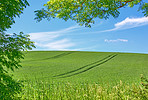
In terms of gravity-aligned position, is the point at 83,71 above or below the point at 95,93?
below

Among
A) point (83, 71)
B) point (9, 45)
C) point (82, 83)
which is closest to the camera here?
point (9, 45)

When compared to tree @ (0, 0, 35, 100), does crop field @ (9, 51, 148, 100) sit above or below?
below

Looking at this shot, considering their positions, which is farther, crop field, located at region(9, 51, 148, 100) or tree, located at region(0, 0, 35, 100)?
crop field, located at region(9, 51, 148, 100)

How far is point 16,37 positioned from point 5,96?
2143mm

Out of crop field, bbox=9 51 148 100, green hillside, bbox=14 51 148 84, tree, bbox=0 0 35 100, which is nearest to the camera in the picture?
tree, bbox=0 0 35 100

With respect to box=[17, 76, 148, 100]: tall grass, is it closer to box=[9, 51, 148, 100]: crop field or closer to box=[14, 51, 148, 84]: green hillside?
box=[9, 51, 148, 100]: crop field

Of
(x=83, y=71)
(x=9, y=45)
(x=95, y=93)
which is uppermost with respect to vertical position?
(x=9, y=45)

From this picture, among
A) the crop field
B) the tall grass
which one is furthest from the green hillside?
the tall grass

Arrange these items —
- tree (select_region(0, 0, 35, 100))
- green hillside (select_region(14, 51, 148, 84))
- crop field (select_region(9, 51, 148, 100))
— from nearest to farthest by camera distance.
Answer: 1. tree (select_region(0, 0, 35, 100))
2. crop field (select_region(9, 51, 148, 100))
3. green hillside (select_region(14, 51, 148, 84))

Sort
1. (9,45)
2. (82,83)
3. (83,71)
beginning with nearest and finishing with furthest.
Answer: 1. (9,45)
2. (82,83)
3. (83,71)

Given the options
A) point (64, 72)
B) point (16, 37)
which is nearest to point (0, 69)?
point (16, 37)

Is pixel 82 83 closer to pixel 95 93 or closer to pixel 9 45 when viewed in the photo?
pixel 95 93

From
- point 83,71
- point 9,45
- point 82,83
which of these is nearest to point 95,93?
point 82,83

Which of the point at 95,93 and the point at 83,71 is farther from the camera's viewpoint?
the point at 83,71
